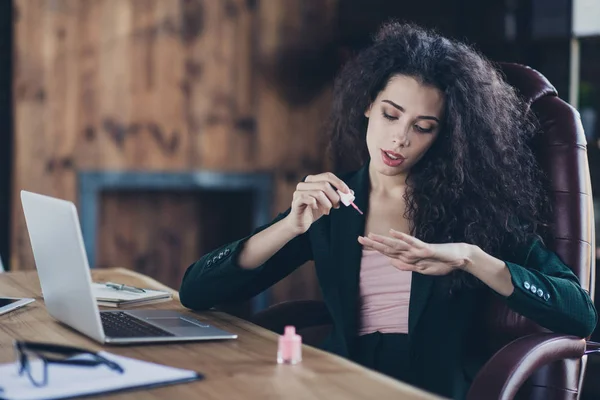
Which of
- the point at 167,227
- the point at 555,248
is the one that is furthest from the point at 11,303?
the point at 167,227

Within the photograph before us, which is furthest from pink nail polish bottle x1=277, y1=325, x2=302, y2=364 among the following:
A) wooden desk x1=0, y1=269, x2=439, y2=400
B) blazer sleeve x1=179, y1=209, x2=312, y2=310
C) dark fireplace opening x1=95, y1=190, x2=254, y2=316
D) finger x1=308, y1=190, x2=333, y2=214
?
dark fireplace opening x1=95, y1=190, x2=254, y2=316

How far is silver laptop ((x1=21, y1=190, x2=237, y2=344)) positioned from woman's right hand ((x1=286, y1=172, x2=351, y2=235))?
0.29m

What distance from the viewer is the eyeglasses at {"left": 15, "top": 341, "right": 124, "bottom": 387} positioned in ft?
3.38

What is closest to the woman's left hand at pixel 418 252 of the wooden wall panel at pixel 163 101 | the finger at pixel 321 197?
the finger at pixel 321 197

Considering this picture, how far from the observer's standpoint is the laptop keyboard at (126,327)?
134cm

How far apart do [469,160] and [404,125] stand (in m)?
0.19

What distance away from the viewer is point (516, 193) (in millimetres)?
1781

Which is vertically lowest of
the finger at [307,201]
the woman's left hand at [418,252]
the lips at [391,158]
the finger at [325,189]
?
the woman's left hand at [418,252]

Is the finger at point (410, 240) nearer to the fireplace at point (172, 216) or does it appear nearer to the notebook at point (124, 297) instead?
the notebook at point (124, 297)

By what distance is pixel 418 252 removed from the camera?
1.42m

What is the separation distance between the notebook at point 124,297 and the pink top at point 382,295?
429mm

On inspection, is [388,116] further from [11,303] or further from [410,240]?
[11,303]

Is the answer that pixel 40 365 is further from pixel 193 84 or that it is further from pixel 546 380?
pixel 193 84

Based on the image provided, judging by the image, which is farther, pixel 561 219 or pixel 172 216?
pixel 172 216
